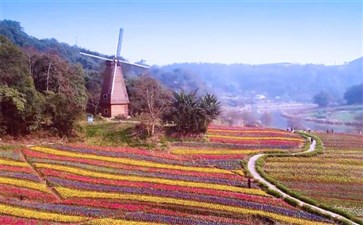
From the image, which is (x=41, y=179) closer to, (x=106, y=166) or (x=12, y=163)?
(x=12, y=163)

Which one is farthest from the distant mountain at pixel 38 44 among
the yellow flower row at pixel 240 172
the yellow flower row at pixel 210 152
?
the yellow flower row at pixel 240 172

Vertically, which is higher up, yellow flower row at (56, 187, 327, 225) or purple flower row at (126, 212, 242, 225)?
yellow flower row at (56, 187, 327, 225)

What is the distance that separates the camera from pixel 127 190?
80.2 feet

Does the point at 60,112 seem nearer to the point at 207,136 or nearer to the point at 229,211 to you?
the point at 207,136

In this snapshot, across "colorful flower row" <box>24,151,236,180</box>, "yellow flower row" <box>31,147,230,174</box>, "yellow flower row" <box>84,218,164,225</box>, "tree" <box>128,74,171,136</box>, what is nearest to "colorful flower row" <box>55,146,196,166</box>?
"yellow flower row" <box>31,147,230,174</box>

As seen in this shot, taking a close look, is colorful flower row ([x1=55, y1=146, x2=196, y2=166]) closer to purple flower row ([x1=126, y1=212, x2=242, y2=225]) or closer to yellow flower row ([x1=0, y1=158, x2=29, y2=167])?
yellow flower row ([x1=0, y1=158, x2=29, y2=167])

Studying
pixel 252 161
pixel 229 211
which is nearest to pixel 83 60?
pixel 252 161

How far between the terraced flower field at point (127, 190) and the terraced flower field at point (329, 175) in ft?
9.68

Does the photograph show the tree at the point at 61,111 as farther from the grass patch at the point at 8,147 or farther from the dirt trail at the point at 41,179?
the dirt trail at the point at 41,179

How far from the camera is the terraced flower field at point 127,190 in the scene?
828 inches

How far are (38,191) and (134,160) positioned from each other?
842cm

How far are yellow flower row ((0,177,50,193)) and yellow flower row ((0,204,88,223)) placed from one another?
2617 mm

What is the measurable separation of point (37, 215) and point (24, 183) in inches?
163

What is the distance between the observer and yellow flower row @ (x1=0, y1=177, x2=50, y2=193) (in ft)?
77.4
